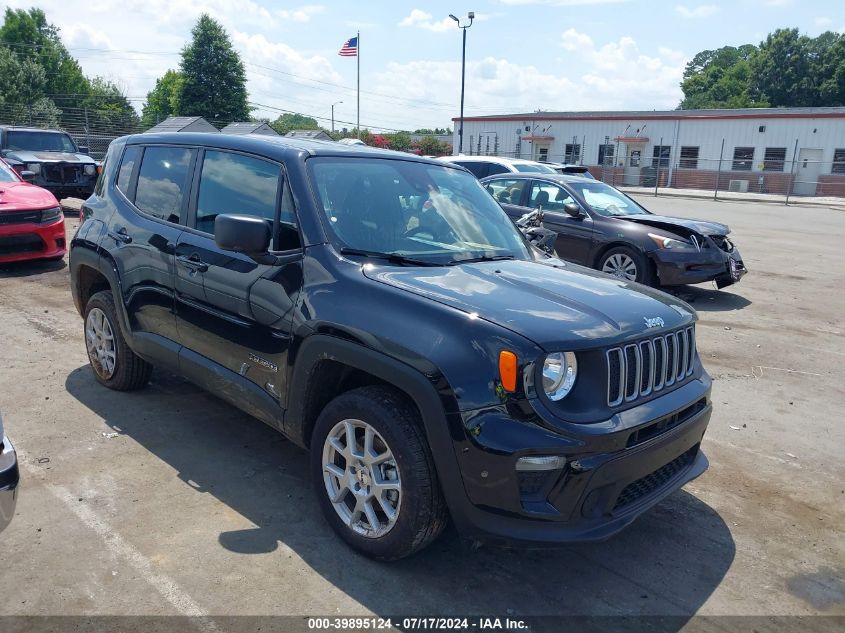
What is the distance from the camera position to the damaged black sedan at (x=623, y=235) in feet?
29.7

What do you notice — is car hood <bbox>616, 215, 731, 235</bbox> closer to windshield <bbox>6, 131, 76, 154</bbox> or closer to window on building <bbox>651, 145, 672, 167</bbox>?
windshield <bbox>6, 131, 76, 154</bbox>

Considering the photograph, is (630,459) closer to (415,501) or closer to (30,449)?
(415,501)

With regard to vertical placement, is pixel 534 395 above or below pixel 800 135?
below

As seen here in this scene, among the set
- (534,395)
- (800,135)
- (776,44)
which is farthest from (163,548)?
(776,44)

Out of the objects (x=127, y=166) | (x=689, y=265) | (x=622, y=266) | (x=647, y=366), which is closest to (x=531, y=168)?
(x=622, y=266)

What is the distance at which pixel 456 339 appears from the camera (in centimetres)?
284

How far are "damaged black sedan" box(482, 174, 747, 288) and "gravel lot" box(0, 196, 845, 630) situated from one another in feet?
11.1

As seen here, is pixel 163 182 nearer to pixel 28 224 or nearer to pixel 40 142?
pixel 28 224

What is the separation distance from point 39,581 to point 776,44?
8248 cm

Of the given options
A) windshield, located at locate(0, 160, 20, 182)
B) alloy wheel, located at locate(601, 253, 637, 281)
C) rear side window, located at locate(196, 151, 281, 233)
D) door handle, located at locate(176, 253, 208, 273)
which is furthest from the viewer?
windshield, located at locate(0, 160, 20, 182)

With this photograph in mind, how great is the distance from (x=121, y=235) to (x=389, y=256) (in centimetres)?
233

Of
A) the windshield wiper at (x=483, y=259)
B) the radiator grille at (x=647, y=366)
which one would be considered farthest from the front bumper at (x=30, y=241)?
the radiator grille at (x=647, y=366)

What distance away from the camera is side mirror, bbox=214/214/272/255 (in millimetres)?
3373

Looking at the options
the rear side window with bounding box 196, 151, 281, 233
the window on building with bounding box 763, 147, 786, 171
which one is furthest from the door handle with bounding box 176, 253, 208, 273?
the window on building with bounding box 763, 147, 786, 171
